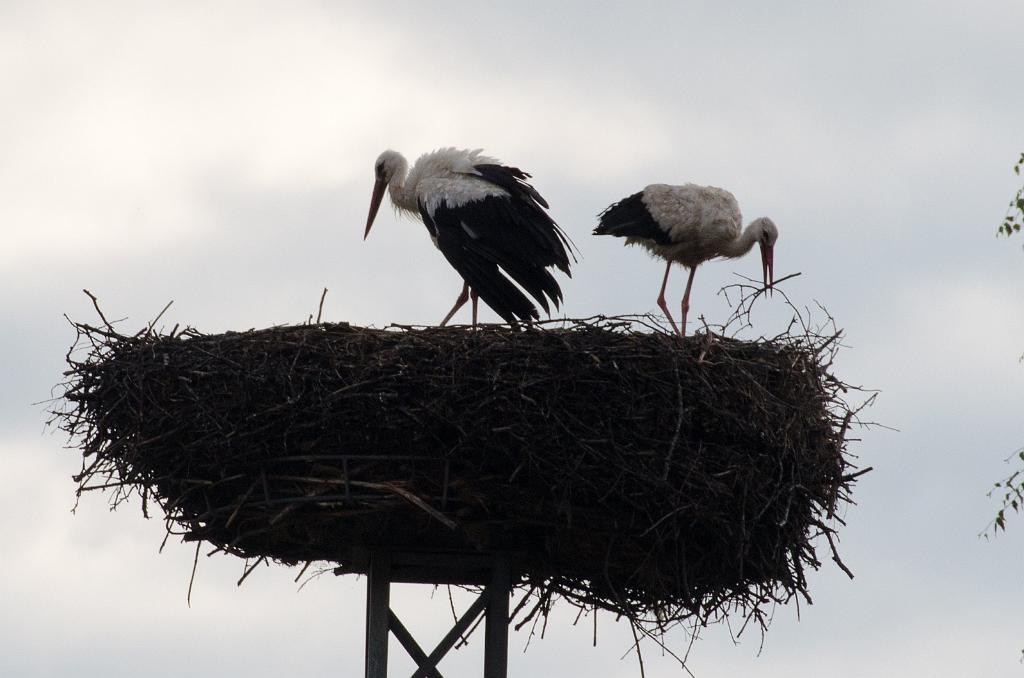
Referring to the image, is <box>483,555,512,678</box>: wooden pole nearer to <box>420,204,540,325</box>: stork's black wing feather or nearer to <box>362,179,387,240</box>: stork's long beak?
<box>420,204,540,325</box>: stork's black wing feather

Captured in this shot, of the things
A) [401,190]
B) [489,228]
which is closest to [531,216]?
[489,228]

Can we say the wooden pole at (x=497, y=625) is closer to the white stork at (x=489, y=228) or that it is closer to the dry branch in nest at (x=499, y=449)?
the dry branch in nest at (x=499, y=449)

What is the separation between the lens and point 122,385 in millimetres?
7684

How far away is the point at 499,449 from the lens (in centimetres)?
721

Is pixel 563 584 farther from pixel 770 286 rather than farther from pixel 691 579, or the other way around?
pixel 770 286

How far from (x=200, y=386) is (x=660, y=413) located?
79.7 inches

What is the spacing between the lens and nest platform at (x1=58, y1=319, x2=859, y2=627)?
7230 millimetres

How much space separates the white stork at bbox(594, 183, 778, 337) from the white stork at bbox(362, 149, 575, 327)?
150 centimetres

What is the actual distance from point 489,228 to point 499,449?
2.27 metres

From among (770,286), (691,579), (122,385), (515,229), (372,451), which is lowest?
(691,579)

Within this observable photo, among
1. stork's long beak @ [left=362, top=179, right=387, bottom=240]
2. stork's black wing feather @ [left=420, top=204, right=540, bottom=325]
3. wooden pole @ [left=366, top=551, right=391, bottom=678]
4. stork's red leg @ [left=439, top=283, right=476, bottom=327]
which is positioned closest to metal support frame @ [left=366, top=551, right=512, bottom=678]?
wooden pole @ [left=366, top=551, right=391, bottom=678]

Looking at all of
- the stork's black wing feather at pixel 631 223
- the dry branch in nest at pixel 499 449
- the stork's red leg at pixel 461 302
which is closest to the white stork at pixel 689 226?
the stork's black wing feather at pixel 631 223

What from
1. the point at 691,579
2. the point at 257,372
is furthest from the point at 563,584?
the point at 257,372

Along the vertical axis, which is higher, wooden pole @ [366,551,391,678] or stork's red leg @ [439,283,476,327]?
stork's red leg @ [439,283,476,327]
